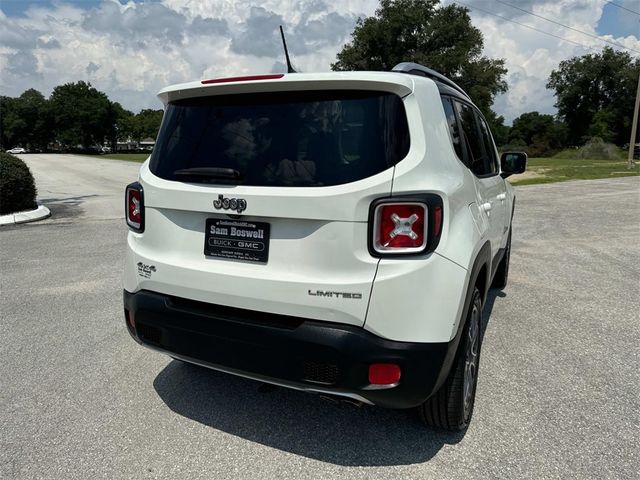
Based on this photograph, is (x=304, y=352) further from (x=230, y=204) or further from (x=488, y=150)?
(x=488, y=150)

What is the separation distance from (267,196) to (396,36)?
49285 mm

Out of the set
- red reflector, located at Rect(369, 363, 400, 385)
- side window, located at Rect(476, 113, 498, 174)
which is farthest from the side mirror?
red reflector, located at Rect(369, 363, 400, 385)

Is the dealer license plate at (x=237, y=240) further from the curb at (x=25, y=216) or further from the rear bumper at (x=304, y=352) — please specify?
the curb at (x=25, y=216)

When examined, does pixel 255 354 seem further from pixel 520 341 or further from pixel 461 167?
pixel 520 341

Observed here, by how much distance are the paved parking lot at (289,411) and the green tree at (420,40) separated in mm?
44712

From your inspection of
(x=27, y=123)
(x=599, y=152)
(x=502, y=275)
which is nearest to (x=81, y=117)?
(x=27, y=123)

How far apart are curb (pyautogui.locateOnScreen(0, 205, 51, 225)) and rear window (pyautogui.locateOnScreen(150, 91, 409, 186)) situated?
9.02 m

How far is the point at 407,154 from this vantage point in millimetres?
2092

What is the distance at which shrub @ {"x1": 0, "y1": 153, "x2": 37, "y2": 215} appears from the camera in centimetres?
1012

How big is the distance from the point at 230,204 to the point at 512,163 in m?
3.22

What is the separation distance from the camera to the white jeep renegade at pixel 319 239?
207 centimetres

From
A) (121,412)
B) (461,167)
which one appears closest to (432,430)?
(461,167)

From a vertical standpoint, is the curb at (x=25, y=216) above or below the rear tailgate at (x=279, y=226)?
below

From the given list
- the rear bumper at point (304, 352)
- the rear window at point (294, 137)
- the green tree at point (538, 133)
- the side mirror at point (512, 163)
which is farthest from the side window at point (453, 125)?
the green tree at point (538, 133)
